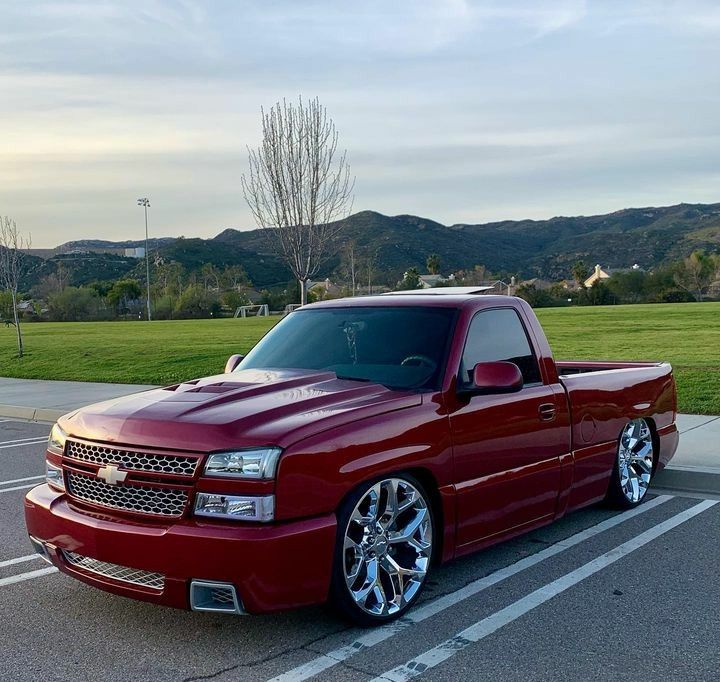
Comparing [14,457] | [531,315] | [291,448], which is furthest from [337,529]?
[14,457]

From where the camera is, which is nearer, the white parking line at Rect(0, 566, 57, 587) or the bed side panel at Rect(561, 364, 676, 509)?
the white parking line at Rect(0, 566, 57, 587)

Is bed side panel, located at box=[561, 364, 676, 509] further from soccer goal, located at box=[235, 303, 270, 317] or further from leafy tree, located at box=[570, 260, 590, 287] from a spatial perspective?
leafy tree, located at box=[570, 260, 590, 287]

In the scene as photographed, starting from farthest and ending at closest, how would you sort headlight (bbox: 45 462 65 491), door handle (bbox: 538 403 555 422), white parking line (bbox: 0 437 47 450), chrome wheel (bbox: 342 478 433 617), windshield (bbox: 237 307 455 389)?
1. white parking line (bbox: 0 437 47 450)
2. door handle (bbox: 538 403 555 422)
3. windshield (bbox: 237 307 455 389)
4. headlight (bbox: 45 462 65 491)
5. chrome wheel (bbox: 342 478 433 617)

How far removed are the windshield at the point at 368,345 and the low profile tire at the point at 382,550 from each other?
2.30ft

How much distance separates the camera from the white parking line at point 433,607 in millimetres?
3895

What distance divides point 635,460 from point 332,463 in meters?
3.61

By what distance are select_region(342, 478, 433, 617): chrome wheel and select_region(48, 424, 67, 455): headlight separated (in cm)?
163

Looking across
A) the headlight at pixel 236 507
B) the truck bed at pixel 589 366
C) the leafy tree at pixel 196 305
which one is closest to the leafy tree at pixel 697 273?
the leafy tree at pixel 196 305

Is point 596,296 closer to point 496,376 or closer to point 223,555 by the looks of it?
point 496,376

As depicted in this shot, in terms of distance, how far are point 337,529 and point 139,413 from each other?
3.84 ft

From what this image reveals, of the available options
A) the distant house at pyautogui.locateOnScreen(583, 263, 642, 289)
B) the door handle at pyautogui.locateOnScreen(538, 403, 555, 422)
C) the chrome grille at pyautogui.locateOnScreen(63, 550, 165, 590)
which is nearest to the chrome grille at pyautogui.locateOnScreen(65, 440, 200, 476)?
the chrome grille at pyautogui.locateOnScreen(63, 550, 165, 590)

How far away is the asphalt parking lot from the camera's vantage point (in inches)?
153

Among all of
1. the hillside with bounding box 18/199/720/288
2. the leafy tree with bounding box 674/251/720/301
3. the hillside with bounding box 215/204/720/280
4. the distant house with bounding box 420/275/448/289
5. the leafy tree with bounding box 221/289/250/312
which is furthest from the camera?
the hillside with bounding box 215/204/720/280

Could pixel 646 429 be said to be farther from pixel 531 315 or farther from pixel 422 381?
pixel 422 381
